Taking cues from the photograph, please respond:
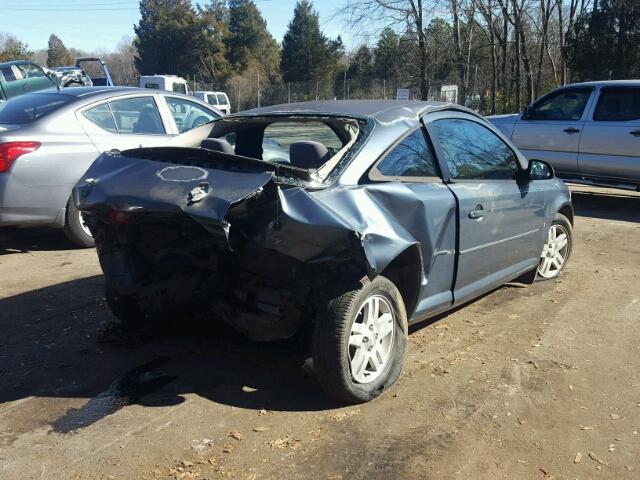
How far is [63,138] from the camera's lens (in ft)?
21.7

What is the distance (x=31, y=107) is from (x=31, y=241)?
156 cm

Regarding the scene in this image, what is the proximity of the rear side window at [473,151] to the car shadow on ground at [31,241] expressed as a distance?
15.2 ft

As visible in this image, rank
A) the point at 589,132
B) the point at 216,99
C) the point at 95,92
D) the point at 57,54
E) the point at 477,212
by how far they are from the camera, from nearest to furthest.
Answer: the point at 477,212
the point at 95,92
the point at 589,132
the point at 216,99
the point at 57,54

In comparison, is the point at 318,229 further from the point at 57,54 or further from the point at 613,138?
the point at 57,54

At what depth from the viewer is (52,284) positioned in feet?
18.9

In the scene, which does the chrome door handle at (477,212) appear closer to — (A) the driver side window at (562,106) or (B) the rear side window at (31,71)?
(A) the driver side window at (562,106)

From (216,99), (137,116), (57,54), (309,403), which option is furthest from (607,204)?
(57,54)

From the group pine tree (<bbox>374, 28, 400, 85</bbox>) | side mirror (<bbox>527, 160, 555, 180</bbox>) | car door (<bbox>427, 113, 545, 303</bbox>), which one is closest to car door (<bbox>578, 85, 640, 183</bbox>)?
side mirror (<bbox>527, 160, 555, 180</bbox>)

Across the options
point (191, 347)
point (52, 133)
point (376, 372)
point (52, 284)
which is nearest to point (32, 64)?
point (52, 133)

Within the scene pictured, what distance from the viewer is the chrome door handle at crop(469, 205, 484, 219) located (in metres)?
4.30

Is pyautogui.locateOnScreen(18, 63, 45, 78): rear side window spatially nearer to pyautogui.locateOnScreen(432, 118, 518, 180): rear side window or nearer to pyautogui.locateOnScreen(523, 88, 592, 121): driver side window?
pyautogui.locateOnScreen(523, 88, 592, 121): driver side window

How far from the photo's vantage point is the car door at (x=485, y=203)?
432 centimetres

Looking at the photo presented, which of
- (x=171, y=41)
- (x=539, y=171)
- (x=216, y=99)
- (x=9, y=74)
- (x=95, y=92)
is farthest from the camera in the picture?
(x=171, y=41)

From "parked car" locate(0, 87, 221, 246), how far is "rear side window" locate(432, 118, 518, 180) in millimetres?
3848
